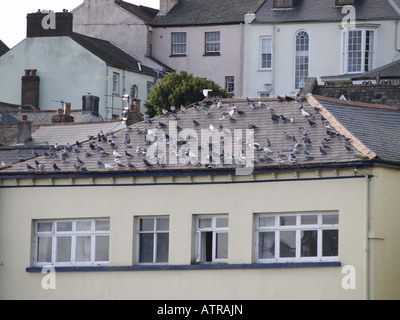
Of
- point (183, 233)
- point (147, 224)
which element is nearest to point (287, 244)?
point (183, 233)

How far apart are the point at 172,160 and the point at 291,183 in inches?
134

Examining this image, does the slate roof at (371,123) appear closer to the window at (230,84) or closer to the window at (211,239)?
the window at (211,239)

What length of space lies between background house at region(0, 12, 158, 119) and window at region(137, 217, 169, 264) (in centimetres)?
2945

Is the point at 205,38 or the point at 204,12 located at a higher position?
the point at 204,12

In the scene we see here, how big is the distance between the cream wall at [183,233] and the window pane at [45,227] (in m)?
0.28

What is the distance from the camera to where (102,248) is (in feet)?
95.2

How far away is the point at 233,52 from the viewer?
61.2 meters

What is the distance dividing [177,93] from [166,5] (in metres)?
11.9

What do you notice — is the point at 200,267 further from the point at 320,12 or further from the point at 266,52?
the point at 266,52

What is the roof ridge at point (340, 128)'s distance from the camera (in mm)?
26375

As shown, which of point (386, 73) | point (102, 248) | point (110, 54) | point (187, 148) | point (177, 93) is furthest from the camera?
point (110, 54)

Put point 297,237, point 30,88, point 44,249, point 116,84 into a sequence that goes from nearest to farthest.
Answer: point 297,237 → point 44,249 → point 30,88 → point 116,84

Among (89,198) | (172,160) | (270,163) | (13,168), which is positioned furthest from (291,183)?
(13,168)
